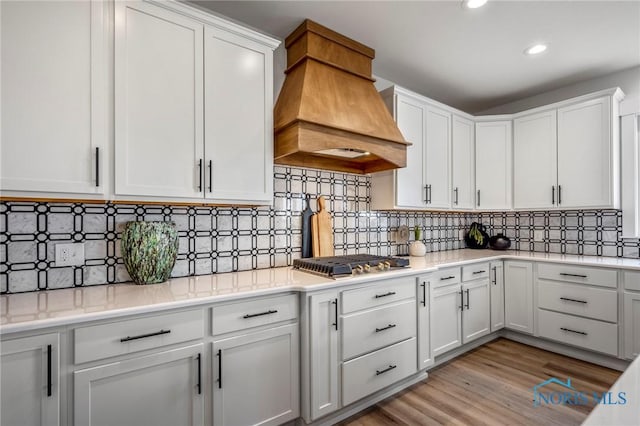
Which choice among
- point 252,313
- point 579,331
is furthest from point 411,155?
point 579,331

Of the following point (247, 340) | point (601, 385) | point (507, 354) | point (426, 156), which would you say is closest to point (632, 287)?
point (601, 385)

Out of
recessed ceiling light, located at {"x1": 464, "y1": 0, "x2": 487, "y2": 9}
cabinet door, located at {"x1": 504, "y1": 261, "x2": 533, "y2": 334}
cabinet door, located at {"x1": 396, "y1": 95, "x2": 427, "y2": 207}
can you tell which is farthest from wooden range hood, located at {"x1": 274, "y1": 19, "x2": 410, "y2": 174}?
cabinet door, located at {"x1": 504, "y1": 261, "x2": 533, "y2": 334}

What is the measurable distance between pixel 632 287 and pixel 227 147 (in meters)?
3.28

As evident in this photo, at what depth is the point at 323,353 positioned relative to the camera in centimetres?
183

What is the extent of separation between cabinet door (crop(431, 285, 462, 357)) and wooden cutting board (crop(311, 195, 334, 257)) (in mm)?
916

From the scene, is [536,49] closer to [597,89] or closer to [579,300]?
[597,89]

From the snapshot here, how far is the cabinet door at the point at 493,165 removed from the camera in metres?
3.49

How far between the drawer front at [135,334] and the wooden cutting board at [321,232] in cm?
120

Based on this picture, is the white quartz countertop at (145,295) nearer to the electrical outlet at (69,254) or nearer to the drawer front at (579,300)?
the electrical outlet at (69,254)

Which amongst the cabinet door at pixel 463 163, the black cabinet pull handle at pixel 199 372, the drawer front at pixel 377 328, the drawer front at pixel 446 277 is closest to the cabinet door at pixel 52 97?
the black cabinet pull handle at pixel 199 372

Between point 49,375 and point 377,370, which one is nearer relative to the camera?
point 49,375

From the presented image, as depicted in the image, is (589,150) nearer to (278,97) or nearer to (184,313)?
(278,97)

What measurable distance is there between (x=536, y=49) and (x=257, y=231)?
271cm

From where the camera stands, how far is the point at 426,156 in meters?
3.02
